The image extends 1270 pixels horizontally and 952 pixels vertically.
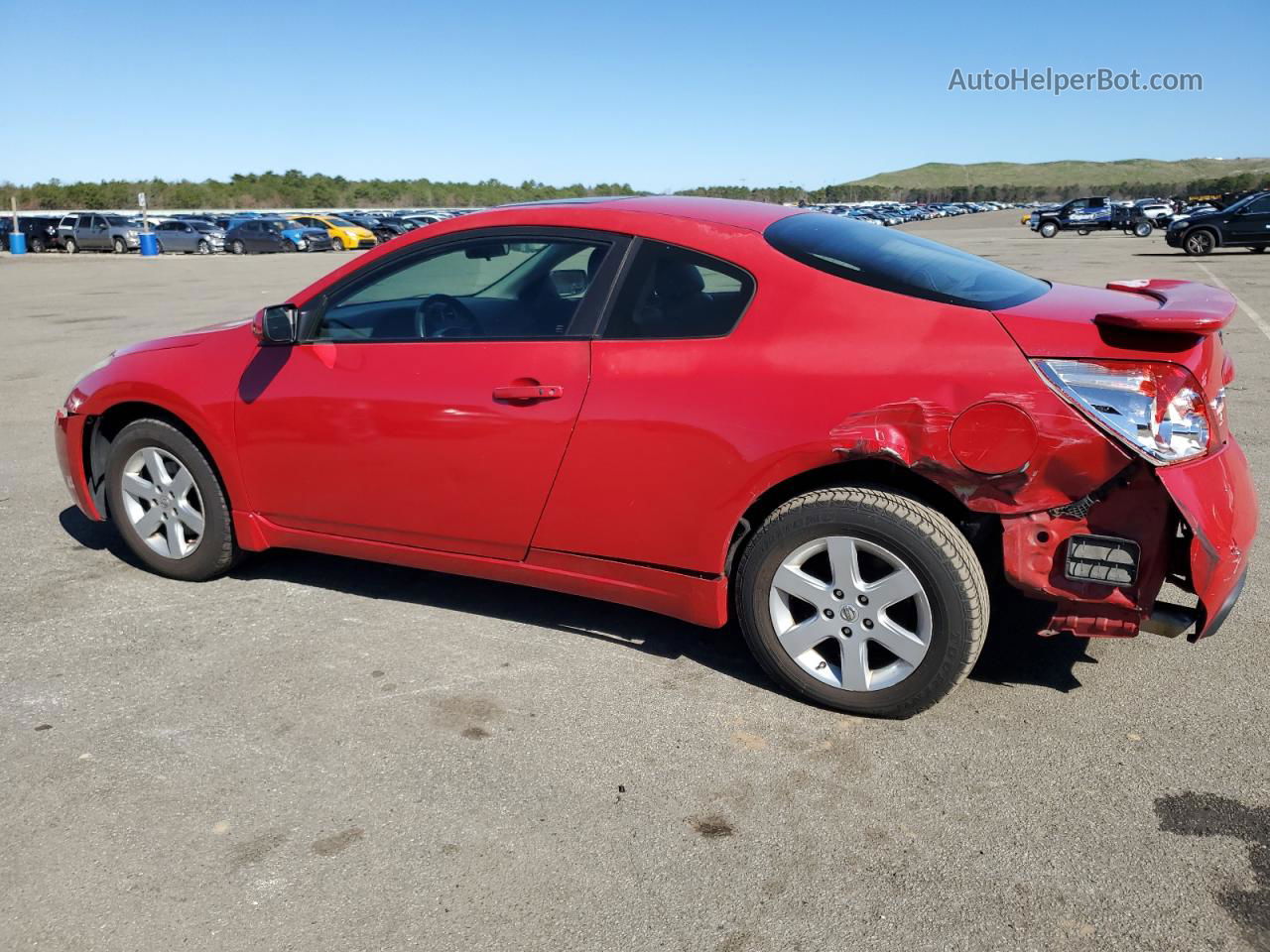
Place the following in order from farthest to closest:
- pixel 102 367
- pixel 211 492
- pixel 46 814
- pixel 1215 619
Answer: pixel 102 367
pixel 211 492
pixel 1215 619
pixel 46 814

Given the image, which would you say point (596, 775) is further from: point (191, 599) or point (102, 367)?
point (102, 367)

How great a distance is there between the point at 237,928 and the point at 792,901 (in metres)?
1.34

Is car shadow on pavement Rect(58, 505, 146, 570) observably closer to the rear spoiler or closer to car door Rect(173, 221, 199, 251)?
the rear spoiler

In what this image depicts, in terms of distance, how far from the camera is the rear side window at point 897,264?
3.53 metres

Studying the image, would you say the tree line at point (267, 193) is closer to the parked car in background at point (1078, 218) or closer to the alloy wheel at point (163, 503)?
the parked car in background at point (1078, 218)

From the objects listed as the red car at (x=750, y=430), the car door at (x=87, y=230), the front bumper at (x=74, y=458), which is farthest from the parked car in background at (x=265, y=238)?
the red car at (x=750, y=430)

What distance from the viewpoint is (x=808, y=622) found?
11.6 ft

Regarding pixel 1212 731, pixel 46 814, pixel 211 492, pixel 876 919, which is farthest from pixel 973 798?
pixel 211 492

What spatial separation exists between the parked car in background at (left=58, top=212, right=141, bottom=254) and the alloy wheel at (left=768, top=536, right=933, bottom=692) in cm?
4552

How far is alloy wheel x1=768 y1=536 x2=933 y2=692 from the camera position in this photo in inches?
Answer: 133

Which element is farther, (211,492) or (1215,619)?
(211,492)

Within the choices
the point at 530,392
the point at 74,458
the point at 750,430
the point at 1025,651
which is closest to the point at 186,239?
the point at 74,458

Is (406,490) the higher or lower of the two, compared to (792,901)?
higher

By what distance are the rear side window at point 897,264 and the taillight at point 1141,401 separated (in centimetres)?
41
